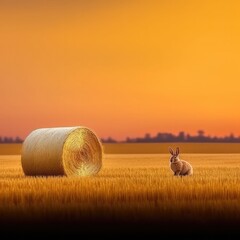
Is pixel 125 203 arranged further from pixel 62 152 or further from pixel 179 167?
pixel 62 152

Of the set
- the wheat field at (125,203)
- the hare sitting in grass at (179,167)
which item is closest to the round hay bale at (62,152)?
the hare sitting in grass at (179,167)

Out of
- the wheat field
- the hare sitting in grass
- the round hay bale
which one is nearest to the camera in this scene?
the wheat field

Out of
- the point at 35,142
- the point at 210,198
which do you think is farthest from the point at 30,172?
the point at 210,198

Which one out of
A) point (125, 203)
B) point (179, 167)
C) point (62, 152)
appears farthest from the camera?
point (62, 152)

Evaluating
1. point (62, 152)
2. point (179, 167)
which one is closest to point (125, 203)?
point (179, 167)

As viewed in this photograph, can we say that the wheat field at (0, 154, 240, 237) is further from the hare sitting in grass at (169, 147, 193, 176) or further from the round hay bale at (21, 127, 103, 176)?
the round hay bale at (21, 127, 103, 176)

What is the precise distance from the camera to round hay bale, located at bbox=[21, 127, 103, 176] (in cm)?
1762

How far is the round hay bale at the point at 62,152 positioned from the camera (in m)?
17.6

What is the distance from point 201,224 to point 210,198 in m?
2.95

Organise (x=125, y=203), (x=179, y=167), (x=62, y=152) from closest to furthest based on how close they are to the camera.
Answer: (x=125, y=203)
(x=179, y=167)
(x=62, y=152)

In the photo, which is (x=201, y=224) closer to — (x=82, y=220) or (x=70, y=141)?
(x=82, y=220)

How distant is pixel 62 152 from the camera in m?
17.5

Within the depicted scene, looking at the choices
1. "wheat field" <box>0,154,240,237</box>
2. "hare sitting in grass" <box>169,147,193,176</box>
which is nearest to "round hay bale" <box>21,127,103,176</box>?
"hare sitting in grass" <box>169,147,193,176</box>

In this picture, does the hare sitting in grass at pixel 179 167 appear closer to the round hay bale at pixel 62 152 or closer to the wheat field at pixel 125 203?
the round hay bale at pixel 62 152
